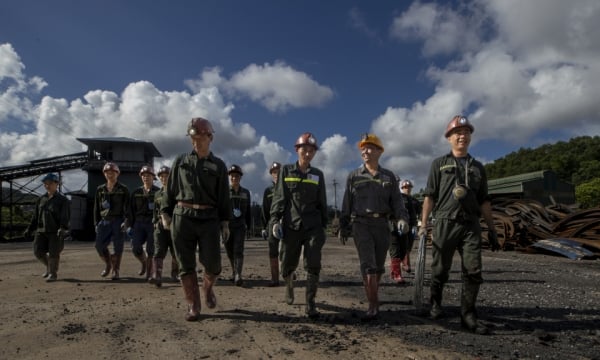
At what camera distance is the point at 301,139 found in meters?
5.10

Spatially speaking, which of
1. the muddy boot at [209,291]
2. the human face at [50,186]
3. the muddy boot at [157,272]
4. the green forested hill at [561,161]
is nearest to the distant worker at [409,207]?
the muddy boot at [209,291]

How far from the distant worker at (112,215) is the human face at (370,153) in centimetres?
503

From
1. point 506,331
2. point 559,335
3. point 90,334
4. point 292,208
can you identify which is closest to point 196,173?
point 292,208

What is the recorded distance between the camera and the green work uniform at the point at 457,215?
13.8 ft

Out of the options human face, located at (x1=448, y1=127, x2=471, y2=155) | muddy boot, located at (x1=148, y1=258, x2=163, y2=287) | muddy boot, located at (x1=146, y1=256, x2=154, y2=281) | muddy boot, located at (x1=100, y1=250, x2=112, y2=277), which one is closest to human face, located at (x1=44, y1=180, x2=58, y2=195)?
muddy boot, located at (x1=100, y1=250, x2=112, y2=277)

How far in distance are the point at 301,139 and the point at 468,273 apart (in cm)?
256

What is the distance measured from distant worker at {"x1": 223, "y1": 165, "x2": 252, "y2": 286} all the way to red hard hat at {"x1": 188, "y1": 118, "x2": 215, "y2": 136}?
217 cm

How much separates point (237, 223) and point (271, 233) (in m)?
1.00

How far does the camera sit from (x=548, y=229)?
13875 millimetres

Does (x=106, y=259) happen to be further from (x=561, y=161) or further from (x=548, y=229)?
(x=561, y=161)

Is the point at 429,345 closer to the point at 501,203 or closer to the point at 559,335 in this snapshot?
the point at 559,335

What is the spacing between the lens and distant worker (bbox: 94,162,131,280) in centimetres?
759

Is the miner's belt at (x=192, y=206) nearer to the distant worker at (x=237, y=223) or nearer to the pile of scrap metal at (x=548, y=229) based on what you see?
the distant worker at (x=237, y=223)

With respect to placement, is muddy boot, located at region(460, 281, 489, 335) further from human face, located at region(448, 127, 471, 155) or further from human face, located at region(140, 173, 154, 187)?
human face, located at region(140, 173, 154, 187)
